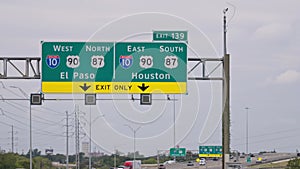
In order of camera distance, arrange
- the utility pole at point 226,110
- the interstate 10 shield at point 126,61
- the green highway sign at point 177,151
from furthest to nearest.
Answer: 1. the green highway sign at point 177,151
2. the interstate 10 shield at point 126,61
3. the utility pole at point 226,110

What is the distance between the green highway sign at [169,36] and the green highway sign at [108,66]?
11.1 inches

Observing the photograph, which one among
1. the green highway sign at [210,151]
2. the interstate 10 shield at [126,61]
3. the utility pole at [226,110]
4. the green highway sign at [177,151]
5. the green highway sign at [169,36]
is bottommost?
the green highway sign at [177,151]

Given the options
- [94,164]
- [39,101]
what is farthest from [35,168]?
[39,101]

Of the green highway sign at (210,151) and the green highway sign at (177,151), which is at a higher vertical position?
the green highway sign at (210,151)

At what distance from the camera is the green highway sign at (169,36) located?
31.6 m

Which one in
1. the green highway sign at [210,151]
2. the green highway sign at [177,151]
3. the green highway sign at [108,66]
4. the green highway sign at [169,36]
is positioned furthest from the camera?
the green highway sign at [177,151]

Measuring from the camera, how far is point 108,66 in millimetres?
32500

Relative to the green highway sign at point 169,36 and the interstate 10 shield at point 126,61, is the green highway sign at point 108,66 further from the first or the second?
the green highway sign at point 169,36

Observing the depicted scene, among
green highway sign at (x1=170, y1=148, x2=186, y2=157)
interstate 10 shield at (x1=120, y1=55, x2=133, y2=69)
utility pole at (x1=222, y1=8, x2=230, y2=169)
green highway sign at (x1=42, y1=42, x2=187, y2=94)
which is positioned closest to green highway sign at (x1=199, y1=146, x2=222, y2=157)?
green highway sign at (x1=170, y1=148, x2=186, y2=157)

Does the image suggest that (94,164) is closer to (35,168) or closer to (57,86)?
(35,168)

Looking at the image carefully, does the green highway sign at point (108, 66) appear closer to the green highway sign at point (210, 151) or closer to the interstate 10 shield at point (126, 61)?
the interstate 10 shield at point (126, 61)

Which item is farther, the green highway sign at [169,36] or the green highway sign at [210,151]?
the green highway sign at [210,151]

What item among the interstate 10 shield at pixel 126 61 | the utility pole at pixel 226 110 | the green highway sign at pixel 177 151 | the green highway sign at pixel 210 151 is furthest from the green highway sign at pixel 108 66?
the green highway sign at pixel 177 151

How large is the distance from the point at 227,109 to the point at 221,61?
15.2 feet
